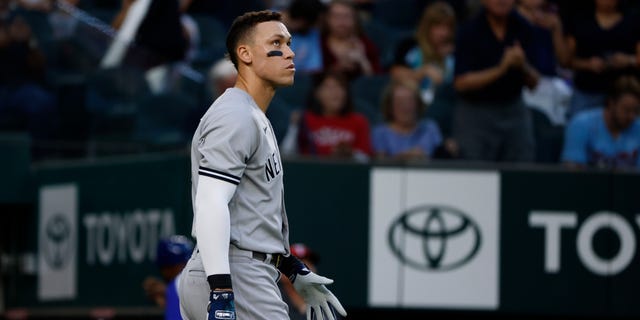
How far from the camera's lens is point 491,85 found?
400 inches

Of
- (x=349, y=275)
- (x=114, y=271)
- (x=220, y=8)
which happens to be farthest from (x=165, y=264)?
(x=220, y=8)

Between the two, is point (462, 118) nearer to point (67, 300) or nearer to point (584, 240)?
point (584, 240)

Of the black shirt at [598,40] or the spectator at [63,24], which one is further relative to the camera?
the spectator at [63,24]

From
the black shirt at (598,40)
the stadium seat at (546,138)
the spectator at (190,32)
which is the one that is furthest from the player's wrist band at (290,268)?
→ the spectator at (190,32)

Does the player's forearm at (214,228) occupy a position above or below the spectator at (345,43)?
below

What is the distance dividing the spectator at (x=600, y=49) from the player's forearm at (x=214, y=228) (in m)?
5.97

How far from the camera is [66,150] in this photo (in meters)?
11.8

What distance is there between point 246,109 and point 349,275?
5617mm

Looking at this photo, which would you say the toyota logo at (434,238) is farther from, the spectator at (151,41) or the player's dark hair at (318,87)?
the spectator at (151,41)

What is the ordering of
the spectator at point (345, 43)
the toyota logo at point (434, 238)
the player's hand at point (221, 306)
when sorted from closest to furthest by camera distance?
the player's hand at point (221, 306) → the toyota logo at point (434, 238) → the spectator at point (345, 43)

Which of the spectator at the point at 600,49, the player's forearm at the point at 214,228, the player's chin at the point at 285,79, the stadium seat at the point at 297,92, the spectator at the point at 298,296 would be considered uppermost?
the spectator at the point at 600,49

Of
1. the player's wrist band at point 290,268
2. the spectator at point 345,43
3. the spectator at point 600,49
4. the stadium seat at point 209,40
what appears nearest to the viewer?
the player's wrist band at point 290,268

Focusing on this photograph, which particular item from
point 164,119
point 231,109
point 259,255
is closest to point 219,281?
point 259,255

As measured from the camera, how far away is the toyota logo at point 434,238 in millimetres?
10383
